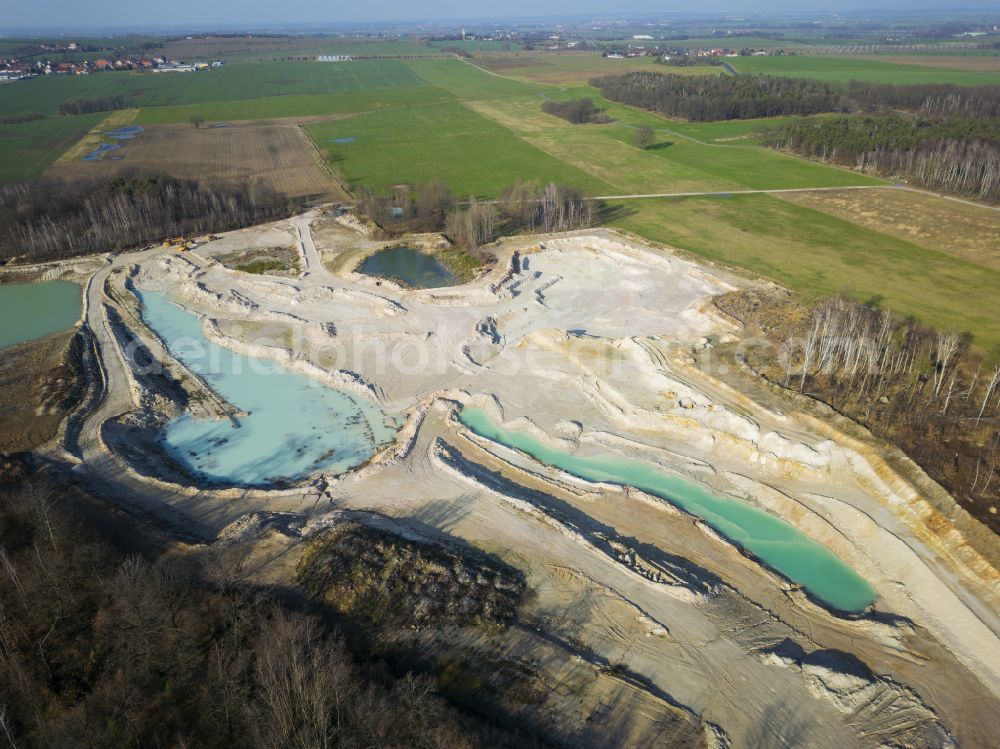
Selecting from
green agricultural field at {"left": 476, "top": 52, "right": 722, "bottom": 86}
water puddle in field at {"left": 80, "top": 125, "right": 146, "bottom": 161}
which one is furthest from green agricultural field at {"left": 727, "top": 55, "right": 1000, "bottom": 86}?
water puddle in field at {"left": 80, "top": 125, "right": 146, "bottom": 161}

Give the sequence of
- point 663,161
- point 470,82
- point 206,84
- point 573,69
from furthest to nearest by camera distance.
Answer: point 573,69 → point 470,82 → point 206,84 → point 663,161

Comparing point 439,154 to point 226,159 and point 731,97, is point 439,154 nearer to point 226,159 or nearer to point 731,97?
point 226,159

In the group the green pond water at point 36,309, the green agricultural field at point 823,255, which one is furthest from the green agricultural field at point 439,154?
Result: the green pond water at point 36,309

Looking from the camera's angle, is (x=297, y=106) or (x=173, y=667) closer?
(x=173, y=667)

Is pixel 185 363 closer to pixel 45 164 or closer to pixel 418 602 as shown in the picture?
pixel 418 602

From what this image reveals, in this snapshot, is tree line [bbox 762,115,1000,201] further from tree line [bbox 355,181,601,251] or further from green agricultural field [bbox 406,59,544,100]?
green agricultural field [bbox 406,59,544,100]

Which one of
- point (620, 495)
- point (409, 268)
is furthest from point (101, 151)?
point (620, 495)

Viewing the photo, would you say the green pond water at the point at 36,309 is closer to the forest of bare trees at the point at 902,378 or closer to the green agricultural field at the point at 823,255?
the green agricultural field at the point at 823,255
